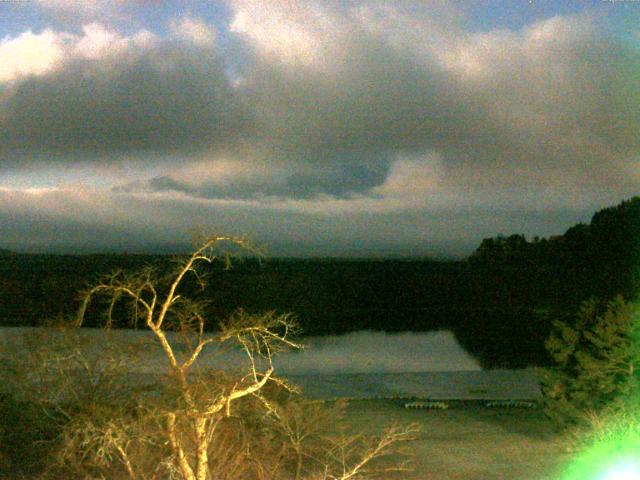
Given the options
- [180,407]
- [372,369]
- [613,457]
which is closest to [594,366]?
[613,457]

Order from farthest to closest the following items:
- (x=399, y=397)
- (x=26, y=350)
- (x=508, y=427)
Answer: (x=399, y=397) → (x=508, y=427) → (x=26, y=350)

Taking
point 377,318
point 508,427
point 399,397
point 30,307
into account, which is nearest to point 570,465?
point 508,427

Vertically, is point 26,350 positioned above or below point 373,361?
above

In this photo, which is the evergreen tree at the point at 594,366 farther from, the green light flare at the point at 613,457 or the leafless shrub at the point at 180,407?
the leafless shrub at the point at 180,407

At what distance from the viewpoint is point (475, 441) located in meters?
14.7

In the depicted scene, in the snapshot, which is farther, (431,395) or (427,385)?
(427,385)

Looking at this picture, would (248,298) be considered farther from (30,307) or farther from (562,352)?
(562,352)

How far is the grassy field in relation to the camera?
38.9 ft

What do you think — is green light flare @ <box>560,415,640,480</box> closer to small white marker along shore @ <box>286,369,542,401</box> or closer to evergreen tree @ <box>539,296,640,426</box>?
evergreen tree @ <box>539,296,640,426</box>

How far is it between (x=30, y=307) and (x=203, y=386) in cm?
3373

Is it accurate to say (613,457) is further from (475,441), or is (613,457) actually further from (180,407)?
(180,407)

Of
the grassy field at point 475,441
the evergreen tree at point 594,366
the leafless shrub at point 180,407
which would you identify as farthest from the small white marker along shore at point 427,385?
the leafless shrub at point 180,407

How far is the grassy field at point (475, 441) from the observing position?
466 inches

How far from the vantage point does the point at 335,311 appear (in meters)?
53.2
